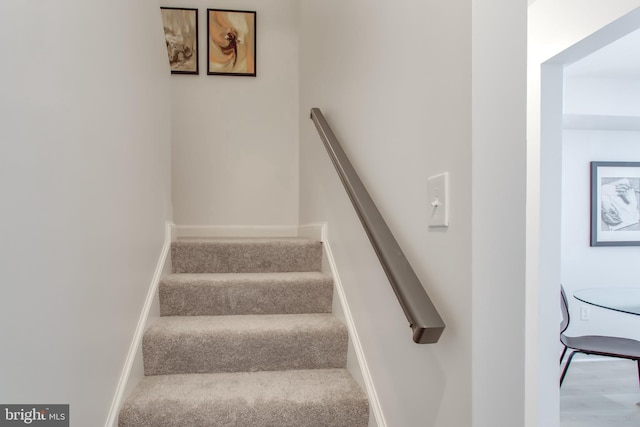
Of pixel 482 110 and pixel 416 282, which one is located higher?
pixel 482 110

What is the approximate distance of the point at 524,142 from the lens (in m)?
0.81

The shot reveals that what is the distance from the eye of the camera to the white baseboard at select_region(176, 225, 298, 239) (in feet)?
11.1

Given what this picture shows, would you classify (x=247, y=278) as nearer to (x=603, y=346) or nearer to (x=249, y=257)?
(x=249, y=257)

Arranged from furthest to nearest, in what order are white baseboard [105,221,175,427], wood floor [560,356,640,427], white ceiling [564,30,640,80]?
white ceiling [564,30,640,80] → wood floor [560,356,640,427] → white baseboard [105,221,175,427]

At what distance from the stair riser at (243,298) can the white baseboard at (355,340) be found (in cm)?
11

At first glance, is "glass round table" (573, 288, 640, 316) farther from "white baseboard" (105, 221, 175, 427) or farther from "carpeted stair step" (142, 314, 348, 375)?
"white baseboard" (105, 221, 175, 427)

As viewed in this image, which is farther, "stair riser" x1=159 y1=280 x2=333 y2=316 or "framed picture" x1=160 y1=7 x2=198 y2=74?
"framed picture" x1=160 y1=7 x2=198 y2=74

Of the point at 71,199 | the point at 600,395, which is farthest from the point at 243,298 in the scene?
the point at 600,395

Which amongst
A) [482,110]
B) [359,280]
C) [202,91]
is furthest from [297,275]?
[202,91]

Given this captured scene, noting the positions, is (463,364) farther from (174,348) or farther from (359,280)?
(174,348)

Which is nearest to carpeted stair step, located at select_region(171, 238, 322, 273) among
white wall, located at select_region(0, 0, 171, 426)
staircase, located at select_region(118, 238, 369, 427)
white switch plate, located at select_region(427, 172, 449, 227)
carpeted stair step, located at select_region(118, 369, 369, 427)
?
staircase, located at select_region(118, 238, 369, 427)

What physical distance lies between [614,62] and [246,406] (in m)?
3.76

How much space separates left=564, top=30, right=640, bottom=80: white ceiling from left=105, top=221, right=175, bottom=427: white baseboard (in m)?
3.30

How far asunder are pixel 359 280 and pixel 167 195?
4.28 ft
